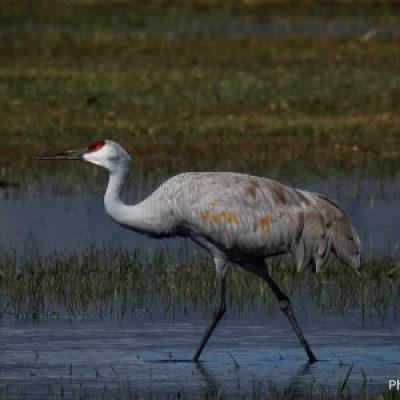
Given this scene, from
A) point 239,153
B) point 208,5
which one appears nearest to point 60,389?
point 239,153

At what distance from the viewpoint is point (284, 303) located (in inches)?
422

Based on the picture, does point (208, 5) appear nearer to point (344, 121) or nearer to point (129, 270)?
point (344, 121)

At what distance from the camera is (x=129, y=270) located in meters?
12.5

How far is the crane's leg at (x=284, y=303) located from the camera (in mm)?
10266

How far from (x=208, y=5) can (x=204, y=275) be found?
102ft

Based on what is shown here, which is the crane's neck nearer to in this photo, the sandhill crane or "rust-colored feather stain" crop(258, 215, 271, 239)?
the sandhill crane

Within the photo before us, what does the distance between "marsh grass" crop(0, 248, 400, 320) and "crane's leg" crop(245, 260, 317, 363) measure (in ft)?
2.50

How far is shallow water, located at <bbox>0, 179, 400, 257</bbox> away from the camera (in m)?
14.0

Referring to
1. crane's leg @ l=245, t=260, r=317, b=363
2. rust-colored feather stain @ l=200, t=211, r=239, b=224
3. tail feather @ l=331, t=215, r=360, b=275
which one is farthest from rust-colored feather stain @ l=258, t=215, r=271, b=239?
tail feather @ l=331, t=215, r=360, b=275

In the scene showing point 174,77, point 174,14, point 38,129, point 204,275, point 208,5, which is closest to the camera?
point 204,275

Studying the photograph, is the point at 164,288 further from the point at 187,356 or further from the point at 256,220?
the point at 187,356

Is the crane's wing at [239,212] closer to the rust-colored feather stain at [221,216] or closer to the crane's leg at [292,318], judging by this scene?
the rust-colored feather stain at [221,216]

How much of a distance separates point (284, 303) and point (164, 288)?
4.89 feet

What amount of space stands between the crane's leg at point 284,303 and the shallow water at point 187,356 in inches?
3.3
